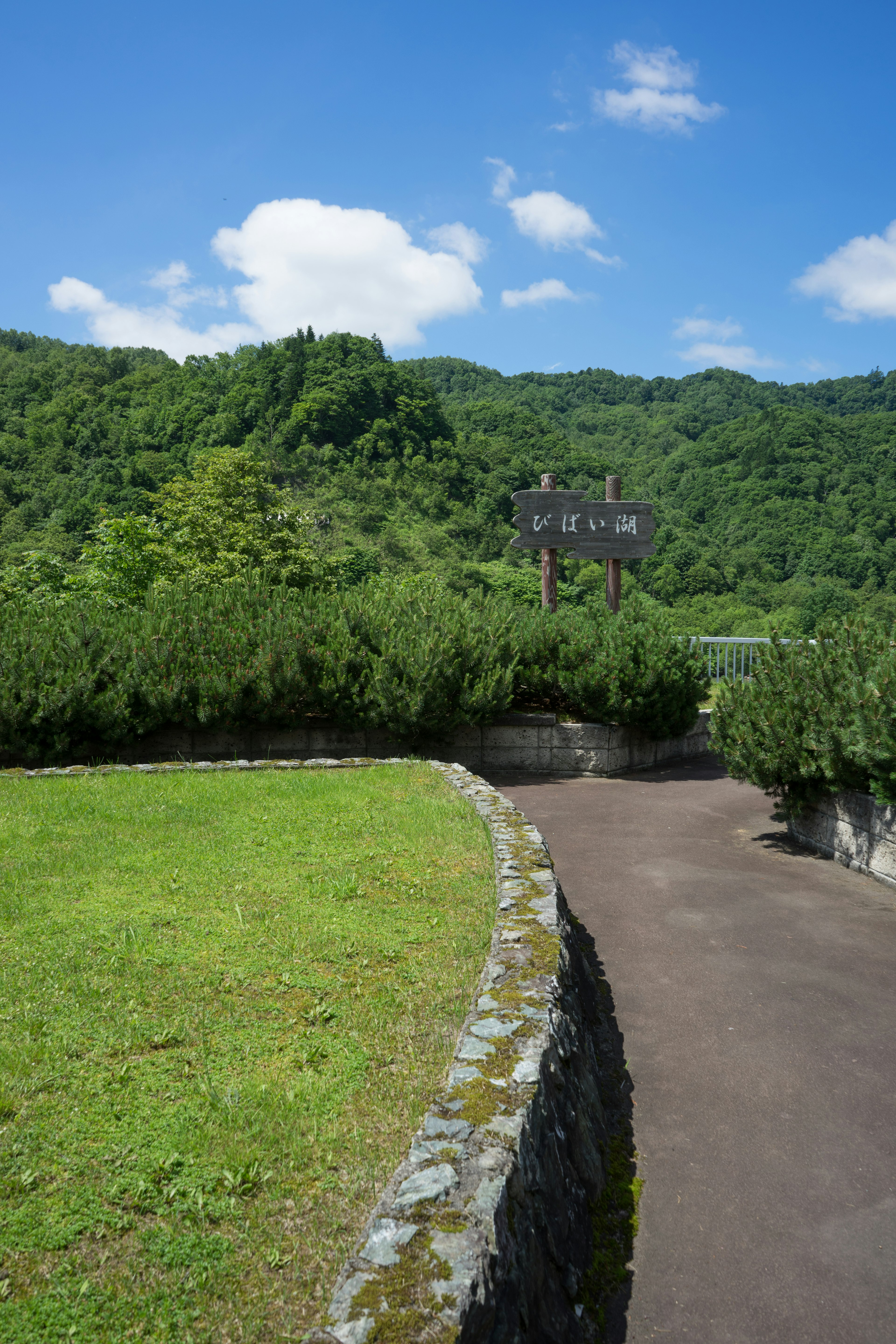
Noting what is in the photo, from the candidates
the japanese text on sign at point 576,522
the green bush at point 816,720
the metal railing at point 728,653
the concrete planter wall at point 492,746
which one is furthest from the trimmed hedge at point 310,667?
the green bush at point 816,720

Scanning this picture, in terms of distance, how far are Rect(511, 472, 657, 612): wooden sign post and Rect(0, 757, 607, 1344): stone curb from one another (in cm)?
912

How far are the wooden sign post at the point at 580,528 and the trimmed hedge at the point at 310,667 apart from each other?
1740 mm

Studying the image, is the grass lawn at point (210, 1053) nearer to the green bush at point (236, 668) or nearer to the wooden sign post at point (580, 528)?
the green bush at point (236, 668)

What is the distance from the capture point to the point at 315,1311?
197 cm

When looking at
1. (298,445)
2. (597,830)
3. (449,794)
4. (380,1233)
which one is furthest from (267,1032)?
(298,445)

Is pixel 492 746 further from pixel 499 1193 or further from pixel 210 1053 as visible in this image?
pixel 499 1193

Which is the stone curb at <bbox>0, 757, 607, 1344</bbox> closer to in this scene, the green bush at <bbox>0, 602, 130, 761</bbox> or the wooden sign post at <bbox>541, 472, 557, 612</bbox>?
the green bush at <bbox>0, 602, 130, 761</bbox>

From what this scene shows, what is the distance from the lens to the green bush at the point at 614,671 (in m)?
10.3

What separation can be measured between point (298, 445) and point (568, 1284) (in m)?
70.0

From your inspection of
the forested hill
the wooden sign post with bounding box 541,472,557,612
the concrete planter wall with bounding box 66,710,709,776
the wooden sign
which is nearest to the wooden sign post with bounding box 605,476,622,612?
the wooden sign

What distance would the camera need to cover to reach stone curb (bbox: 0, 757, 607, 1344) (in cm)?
187

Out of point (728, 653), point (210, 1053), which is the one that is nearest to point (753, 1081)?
point (210, 1053)

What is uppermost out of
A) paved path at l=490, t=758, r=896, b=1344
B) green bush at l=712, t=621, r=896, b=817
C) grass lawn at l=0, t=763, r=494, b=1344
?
green bush at l=712, t=621, r=896, b=817

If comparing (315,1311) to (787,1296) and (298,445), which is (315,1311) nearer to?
(787,1296)
